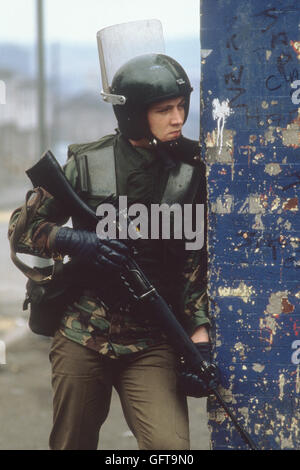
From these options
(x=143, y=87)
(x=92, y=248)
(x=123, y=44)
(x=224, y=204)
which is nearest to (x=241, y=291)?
(x=224, y=204)

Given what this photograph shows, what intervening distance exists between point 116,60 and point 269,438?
160 centimetres

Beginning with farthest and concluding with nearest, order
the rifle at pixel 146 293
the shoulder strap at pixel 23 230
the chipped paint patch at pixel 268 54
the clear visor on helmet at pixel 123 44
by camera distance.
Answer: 1. the clear visor on helmet at pixel 123 44
2. the shoulder strap at pixel 23 230
3. the rifle at pixel 146 293
4. the chipped paint patch at pixel 268 54

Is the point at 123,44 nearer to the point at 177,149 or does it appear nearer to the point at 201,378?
the point at 177,149

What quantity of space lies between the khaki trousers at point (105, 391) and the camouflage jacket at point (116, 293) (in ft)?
0.20

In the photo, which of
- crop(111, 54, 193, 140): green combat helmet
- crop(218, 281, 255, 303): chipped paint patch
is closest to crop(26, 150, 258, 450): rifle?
crop(218, 281, 255, 303): chipped paint patch

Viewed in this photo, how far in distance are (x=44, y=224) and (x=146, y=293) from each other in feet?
1.57

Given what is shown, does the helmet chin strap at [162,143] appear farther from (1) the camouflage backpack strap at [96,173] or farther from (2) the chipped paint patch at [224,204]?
(2) the chipped paint patch at [224,204]

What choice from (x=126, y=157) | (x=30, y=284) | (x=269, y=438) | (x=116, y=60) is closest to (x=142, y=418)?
(x=269, y=438)

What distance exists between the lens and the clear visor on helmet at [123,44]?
9.96ft

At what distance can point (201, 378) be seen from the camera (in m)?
2.79

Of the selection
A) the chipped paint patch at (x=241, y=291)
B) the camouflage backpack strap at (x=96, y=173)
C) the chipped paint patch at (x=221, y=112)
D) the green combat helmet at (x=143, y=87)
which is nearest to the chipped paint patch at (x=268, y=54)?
the chipped paint patch at (x=221, y=112)

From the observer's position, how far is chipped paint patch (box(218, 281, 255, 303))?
2828 millimetres

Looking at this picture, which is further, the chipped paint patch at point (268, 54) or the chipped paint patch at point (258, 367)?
the chipped paint patch at point (258, 367)

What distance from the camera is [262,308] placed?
9.29 ft
